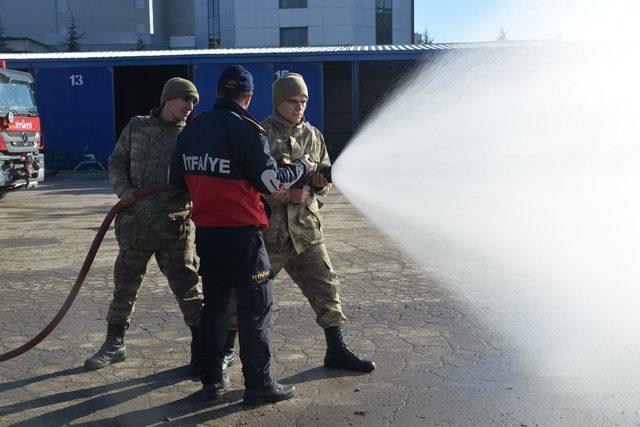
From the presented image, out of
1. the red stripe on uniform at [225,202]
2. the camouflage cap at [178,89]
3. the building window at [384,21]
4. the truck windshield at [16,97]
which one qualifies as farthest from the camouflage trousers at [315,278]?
the building window at [384,21]

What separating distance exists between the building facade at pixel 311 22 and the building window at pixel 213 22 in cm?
99

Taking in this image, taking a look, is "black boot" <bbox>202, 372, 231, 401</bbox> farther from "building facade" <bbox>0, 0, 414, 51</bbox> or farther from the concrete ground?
"building facade" <bbox>0, 0, 414, 51</bbox>

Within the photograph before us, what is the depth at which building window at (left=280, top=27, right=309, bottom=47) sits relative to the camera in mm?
45562

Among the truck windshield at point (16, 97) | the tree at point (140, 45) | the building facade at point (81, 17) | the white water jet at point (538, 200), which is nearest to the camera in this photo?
the white water jet at point (538, 200)

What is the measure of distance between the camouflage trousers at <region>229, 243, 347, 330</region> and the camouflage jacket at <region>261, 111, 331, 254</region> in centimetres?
6

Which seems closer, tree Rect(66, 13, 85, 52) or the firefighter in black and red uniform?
the firefighter in black and red uniform

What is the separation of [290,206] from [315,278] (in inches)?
17.7

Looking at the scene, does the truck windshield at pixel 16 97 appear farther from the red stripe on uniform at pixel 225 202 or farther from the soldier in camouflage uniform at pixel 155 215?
the red stripe on uniform at pixel 225 202

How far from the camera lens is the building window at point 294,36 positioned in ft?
149

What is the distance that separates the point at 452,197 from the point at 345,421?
21.4 feet

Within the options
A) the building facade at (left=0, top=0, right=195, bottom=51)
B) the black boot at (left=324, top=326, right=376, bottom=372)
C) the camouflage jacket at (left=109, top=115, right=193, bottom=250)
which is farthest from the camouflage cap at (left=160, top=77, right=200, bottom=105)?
the building facade at (left=0, top=0, right=195, bottom=51)

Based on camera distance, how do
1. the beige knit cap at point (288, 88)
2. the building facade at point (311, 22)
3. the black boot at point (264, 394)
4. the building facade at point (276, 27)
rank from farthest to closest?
1. the building facade at point (276, 27)
2. the building facade at point (311, 22)
3. the beige knit cap at point (288, 88)
4. the black boot at point (264, 394)

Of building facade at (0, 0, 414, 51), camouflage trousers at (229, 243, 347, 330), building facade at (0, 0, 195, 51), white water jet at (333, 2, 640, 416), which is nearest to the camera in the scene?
camouflage trousers at (229, 243, 347, 330)

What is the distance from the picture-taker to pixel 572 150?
10469 millimetres
